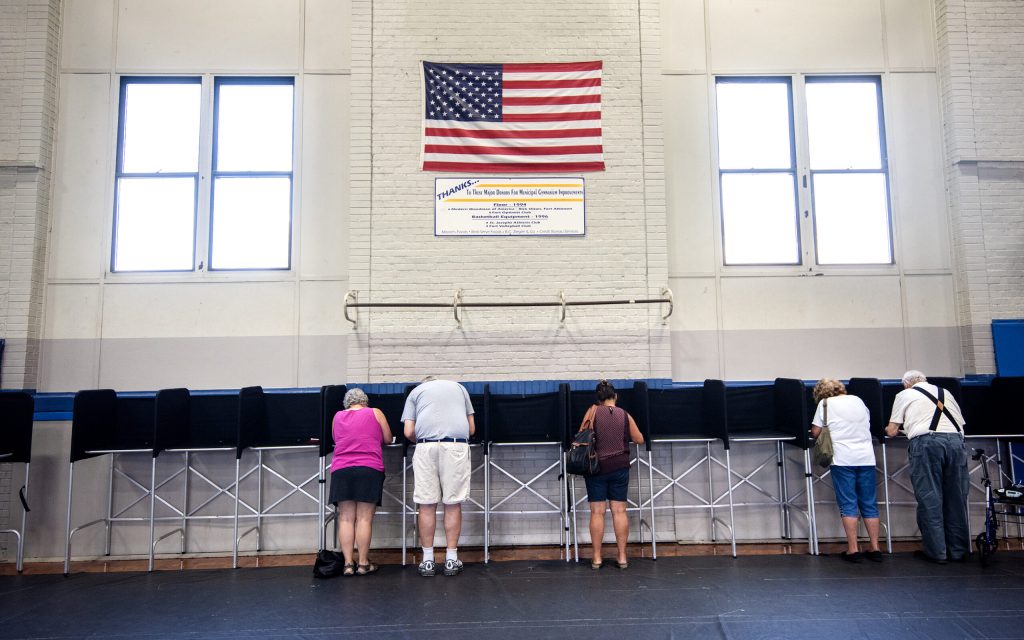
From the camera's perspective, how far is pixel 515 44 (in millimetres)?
7410

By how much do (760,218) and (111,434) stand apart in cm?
791

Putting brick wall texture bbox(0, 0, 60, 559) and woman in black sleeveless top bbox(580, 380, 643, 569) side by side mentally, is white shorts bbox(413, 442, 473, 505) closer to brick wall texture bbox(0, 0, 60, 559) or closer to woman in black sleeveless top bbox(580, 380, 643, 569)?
woman in black sleeveless top bbox(580, 380, 643, 569)

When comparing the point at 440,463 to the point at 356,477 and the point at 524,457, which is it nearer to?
the point at 356,477

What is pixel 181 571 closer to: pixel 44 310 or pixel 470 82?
pixel 44 310

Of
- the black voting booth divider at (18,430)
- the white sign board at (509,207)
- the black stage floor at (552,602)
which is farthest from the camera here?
the white sign board at (509,207)

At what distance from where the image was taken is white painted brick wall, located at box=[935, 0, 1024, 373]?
7344 mm

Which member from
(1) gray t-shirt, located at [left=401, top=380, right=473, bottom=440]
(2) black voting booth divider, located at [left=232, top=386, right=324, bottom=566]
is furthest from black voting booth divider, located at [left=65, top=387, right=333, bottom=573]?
(1) gray t-shirt, located at [left=401, top=380, right=473, bottom=440]

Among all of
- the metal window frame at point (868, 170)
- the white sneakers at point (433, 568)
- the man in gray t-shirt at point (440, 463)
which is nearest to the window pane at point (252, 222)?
the man in gray t-shirt at point (440, 463)

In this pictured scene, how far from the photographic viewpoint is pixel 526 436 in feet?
21.6

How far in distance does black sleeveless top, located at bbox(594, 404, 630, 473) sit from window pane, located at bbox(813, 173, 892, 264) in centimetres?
382

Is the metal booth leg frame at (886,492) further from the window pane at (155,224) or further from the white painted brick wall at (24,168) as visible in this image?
the white painted brick wall at (24,168)

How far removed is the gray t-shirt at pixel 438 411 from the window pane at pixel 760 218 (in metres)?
3.96

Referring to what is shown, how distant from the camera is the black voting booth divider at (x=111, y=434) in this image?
6.22 metres

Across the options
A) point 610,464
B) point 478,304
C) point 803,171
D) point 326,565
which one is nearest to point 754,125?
point 803,171
